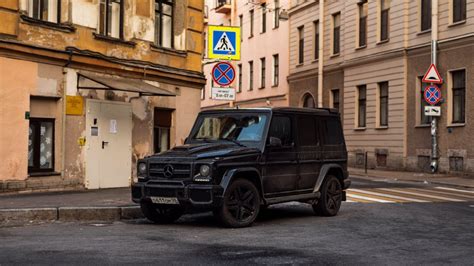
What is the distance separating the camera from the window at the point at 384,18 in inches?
1229

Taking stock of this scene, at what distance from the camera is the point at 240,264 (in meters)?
6.97

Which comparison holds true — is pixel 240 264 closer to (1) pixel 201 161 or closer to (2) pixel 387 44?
(1) pixel 201 161

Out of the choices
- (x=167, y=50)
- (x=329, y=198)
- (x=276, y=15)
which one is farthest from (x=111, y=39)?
(x=276, y=15)

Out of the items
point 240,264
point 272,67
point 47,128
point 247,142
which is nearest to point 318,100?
point 272,67

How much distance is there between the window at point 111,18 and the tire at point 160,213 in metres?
7.08

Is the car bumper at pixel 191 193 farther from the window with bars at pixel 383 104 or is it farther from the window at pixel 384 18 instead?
the window at pixel 384 18

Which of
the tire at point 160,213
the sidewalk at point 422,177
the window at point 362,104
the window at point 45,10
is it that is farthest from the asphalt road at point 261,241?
the window at point 362,104

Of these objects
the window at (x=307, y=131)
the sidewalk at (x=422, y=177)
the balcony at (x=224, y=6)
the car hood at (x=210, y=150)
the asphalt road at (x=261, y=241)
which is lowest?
the sidewalk at (x=422, y=177)

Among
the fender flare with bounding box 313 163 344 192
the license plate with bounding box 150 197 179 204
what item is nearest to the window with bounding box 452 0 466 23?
the fender flare with bounding box 313 163 344 192

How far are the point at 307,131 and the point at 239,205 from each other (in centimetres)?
232

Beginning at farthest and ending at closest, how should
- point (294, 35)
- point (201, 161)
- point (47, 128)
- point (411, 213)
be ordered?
point (294, 35) → point (47, 128) → point (411, 213) → point (201, 161)

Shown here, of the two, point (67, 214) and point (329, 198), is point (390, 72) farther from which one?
point (67, 214)

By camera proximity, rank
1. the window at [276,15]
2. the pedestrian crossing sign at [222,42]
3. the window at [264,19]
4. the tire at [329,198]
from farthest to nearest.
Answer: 1. the window at [264,19]
2. the window at [276,15]
3. the pedestrian crossing sign at [222,42]
4. the tire at [329,198]

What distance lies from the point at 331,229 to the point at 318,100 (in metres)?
27.2
